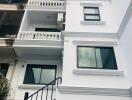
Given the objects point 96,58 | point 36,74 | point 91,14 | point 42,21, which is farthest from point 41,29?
point 96,58

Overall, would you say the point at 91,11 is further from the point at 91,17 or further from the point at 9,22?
the point at 9,22

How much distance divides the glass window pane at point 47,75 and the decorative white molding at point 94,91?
2.02 metres

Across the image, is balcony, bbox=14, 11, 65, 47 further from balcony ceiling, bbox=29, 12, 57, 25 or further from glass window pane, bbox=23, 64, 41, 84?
glass window pane, bbox=23, 64, 41, 84

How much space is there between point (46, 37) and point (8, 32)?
94.4 inches

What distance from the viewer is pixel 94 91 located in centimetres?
669

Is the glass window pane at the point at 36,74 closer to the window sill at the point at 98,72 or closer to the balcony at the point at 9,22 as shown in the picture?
the window sill at the point at 98,72

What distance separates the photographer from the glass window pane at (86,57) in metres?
7.66

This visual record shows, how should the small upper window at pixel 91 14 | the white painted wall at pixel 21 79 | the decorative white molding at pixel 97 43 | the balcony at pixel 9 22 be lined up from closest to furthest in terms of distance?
the white painted wall at pixel 21 79
the decorative white molding at pixel 97 43
the small upper window at pixel 91 14
the balcony at pixel 9 22

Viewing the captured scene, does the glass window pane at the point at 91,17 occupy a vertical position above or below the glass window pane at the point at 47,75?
above

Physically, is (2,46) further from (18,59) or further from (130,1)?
(130,1)

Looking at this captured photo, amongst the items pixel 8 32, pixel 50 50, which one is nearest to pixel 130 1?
pixel 50 50

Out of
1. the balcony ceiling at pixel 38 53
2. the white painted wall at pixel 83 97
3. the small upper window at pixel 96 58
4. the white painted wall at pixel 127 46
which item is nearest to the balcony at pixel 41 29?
the balcony ceiling at pixel 38 53

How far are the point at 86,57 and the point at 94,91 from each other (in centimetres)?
158

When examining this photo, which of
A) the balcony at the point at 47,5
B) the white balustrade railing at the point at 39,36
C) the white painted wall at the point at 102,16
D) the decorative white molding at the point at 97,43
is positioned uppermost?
the balcony at the point at 47,5
